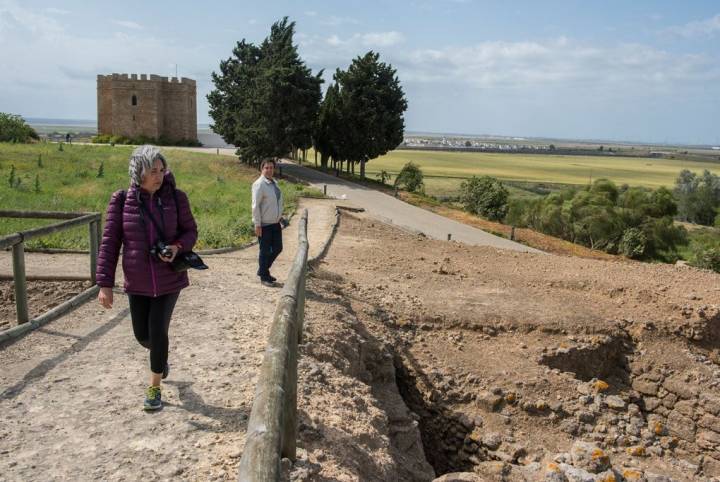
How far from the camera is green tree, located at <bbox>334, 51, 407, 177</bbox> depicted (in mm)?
38781

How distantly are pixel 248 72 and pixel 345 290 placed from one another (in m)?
32.7

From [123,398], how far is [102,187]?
2138cm

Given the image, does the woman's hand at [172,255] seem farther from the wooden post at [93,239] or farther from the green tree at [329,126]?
the green tree at [329,126]

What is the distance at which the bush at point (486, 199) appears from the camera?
40.1 metres

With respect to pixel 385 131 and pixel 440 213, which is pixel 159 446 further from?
pixel 385 131

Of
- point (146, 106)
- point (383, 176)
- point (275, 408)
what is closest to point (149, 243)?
point (275, 408)

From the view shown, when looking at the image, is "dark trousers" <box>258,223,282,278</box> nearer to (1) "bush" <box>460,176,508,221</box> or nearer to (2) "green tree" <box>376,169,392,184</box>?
(1) "bush" <box>460,176,508,221</box>

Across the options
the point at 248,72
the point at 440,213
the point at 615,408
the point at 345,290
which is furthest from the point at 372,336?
the point at 248,72

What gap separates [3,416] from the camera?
4199 millimetres

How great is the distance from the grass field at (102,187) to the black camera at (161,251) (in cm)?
841

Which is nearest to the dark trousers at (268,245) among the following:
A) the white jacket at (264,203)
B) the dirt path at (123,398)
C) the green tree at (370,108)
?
the white jacket at (264,203)

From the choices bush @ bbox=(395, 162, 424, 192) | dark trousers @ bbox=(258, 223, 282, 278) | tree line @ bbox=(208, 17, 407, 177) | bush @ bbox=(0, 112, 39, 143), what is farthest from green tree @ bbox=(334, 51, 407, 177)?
dark trousers @ bbox=(258, 223, 282, 278)

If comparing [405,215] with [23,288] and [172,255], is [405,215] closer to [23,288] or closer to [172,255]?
[23,288]

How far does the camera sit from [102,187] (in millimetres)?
23891
